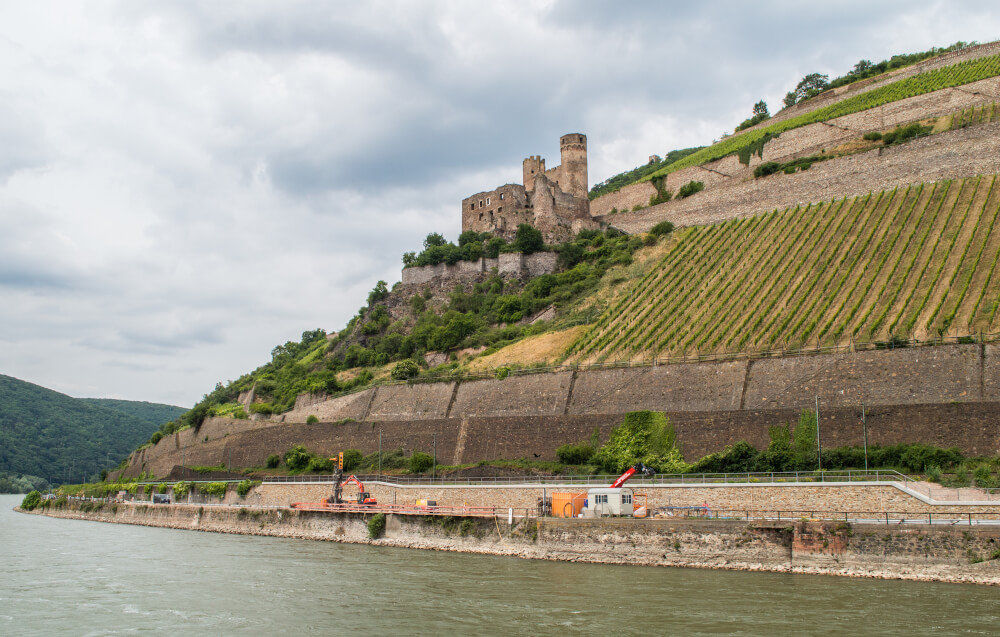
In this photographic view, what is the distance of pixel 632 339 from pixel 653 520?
17.0m

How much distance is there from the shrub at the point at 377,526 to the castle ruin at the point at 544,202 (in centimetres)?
3583

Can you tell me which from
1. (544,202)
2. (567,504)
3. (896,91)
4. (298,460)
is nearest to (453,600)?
(567,504)

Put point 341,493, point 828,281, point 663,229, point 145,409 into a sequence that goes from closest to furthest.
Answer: point 341,493 < point 828,281 < point 663,229 < point 145,409

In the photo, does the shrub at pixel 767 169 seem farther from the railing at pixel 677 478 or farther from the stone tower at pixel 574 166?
the railing at pixel 677 478

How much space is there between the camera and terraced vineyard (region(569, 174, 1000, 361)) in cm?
3195

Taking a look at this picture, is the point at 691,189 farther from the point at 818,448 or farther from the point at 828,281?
the point at 818,448

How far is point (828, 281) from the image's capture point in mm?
36969

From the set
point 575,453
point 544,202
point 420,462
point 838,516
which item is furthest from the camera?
point 544,202

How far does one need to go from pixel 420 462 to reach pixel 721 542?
17.1 m

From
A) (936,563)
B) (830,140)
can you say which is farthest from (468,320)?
(936,563)

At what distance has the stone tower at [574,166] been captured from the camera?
215 feet

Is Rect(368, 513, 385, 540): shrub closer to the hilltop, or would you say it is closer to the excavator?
the excavator

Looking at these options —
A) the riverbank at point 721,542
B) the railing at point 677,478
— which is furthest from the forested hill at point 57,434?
the riverbank at point 721,542

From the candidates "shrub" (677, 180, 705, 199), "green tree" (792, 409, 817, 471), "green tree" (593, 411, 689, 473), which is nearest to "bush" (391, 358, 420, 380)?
"green tree" (593, 411, 689, 473)
